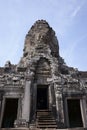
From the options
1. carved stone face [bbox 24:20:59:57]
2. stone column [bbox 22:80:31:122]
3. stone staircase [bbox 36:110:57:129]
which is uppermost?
carved stone face [bbox 24:20:59:57]

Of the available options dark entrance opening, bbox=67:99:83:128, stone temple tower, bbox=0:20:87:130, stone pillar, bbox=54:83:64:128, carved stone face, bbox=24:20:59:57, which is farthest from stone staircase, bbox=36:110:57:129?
carved stone face, bbox=24:20:59:57

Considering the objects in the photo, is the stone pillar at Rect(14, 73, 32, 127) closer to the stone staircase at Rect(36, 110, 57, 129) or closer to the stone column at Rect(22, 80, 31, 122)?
the stone column at Rect(22, 80, 31, 122)

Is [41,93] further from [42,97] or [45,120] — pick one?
[45,120]

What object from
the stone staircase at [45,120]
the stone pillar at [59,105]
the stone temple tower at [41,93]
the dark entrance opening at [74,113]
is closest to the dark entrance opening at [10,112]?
the stone temple tower at [41,93]

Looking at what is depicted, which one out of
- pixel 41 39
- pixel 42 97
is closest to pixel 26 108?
pixel 42 97

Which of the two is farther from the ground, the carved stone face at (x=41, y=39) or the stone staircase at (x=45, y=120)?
the carved stone face at (x=41, y=39)

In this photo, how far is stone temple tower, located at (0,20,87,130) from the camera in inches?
504

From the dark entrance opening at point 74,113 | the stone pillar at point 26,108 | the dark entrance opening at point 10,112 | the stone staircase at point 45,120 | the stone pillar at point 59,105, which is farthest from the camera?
the dark entrance opening at point 74,113

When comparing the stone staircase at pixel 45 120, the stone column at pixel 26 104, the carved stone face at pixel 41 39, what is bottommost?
the stone staircase at pixel 45 120

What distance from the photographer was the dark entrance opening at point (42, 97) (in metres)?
15.3

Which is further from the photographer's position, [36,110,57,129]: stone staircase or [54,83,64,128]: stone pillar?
[54,83,64,128]: stone pillar

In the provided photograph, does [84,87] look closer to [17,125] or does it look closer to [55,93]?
[55,93]

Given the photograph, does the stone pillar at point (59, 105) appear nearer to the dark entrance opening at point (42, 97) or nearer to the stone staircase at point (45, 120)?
the stone staircase at point (45, 120)

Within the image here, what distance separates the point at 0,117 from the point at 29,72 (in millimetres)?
4243
